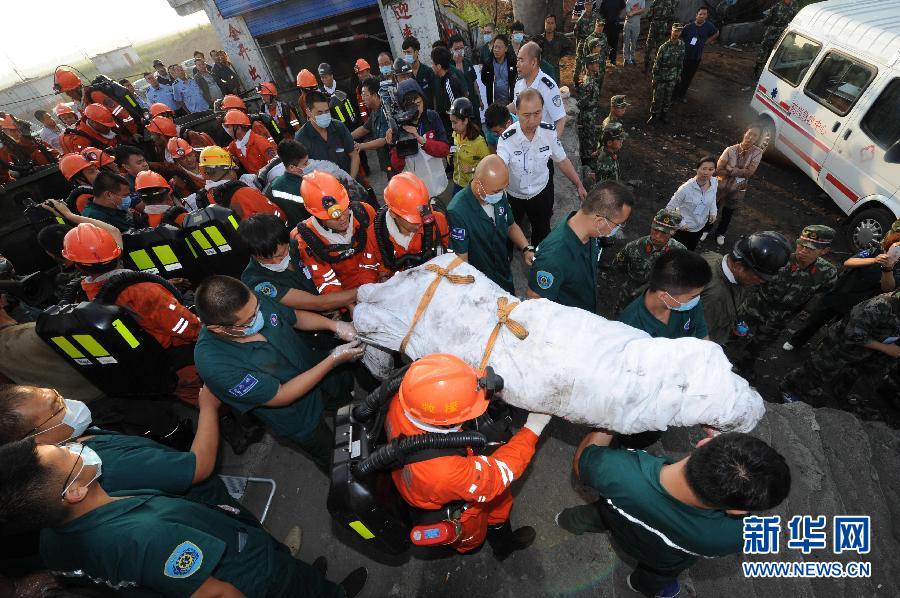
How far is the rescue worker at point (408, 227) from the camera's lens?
279 cm

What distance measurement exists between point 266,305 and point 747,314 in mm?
4749

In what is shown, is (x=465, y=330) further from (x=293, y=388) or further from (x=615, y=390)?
(x=293, y=388)

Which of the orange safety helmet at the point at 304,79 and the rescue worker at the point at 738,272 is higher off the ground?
the orange safety helmet at the point at 304,79

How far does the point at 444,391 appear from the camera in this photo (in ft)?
5.82

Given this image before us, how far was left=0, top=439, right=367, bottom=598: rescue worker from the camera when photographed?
1.45 metres

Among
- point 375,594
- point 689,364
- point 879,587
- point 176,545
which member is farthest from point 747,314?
point 176,545

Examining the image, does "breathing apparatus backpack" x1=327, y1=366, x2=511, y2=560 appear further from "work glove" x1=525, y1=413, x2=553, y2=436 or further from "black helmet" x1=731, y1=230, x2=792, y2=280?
"black helmet" x1=731, y1=230, x2=792, y2=280

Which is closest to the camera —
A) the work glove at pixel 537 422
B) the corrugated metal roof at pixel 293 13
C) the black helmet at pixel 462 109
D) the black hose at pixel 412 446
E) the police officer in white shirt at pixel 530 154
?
the black hose at pixel 412 446

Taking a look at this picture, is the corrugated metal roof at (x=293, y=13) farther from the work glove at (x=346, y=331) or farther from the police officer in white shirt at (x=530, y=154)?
the work glove at (x=346, y=331)

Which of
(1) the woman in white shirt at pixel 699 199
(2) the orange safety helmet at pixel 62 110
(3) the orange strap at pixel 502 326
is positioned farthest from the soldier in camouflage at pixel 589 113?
(2) the orange safety helmet at pixel 62 110

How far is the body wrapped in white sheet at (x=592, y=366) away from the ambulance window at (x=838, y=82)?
6853 mm

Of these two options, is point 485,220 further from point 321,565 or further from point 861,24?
point 861,24

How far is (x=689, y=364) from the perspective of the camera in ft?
5.90

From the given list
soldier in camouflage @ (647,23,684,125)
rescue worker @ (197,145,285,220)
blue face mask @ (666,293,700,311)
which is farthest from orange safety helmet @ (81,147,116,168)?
soldier in camouflage @ (647,23,684,125)
